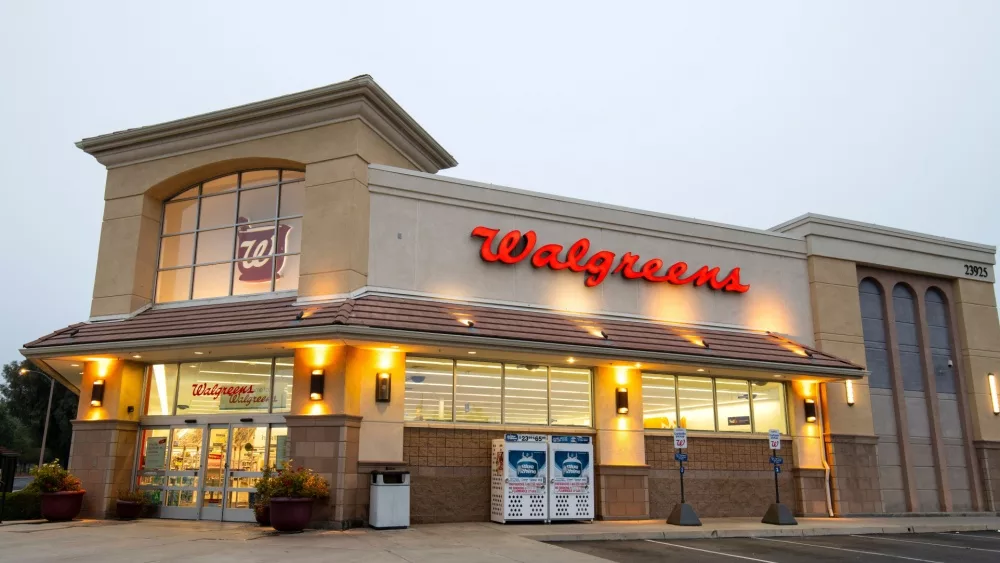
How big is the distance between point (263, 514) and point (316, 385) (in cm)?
285

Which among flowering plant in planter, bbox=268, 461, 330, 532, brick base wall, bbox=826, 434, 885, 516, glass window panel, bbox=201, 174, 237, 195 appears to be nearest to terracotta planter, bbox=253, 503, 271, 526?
flowering plant in planter, bbox=268, 461, 330, 532

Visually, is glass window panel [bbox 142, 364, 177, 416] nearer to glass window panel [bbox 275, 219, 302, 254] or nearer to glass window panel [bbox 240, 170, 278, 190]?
glass window panel [bbox 275, 219, 302, 254]

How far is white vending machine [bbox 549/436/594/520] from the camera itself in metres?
17.6

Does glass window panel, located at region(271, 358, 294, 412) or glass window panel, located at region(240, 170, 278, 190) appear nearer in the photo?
glass window panel, located at region(271, 358, 294, 412)

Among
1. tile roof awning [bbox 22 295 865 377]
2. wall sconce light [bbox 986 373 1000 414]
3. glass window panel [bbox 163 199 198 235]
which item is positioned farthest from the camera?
wall sconce light [bbox 986 373 1000 414]

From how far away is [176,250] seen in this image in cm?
2031

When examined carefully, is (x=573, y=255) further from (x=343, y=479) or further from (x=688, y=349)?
(x=343, y=479)

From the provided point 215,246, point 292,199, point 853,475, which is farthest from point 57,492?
point 853,475

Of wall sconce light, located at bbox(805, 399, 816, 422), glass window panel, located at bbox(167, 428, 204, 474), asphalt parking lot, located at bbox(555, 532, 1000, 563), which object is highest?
wall sconce light, located at bbox(805, 399, 816, 422)

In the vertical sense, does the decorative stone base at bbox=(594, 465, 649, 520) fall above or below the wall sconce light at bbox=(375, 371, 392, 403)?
below

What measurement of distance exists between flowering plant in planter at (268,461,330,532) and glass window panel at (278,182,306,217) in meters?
6.59

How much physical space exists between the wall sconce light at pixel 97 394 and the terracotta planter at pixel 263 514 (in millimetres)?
5423

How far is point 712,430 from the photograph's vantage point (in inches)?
803

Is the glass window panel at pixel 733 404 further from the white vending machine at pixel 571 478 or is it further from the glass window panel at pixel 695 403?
the white vending machine at pixel 571 478
